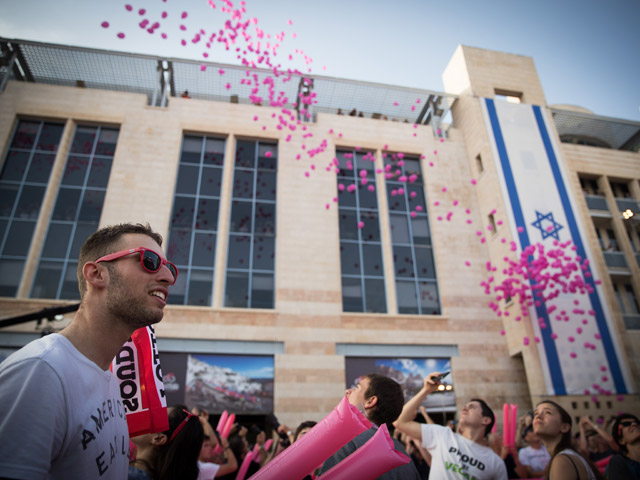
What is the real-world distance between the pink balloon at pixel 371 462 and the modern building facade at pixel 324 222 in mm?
11733

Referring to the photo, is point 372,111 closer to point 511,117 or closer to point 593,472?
point 511,117

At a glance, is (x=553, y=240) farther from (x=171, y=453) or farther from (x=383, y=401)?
(x=171, y=453)

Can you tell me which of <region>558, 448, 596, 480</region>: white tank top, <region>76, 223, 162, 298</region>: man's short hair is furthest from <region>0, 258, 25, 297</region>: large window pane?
<region>558, 448, 596, 480</region>: white tank top

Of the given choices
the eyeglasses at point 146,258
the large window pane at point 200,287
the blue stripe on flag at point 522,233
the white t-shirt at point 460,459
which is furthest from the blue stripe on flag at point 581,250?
the eyeglasses at point 146,258

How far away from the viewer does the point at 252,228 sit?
15.5 m

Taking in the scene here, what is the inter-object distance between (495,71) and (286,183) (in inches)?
486

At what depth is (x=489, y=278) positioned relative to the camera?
15898 mm

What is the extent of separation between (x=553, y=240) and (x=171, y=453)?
16.7 m

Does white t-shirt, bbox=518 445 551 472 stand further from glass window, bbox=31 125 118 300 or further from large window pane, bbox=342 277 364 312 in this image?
glass window, bbox=31 125 118 300

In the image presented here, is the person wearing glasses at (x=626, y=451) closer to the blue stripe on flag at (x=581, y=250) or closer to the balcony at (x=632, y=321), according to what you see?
the blue stripe on flag at (x=581, y=250)

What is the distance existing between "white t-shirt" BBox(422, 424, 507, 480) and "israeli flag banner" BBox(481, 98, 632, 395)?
453 inches

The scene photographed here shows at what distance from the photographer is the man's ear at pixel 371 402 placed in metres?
2.87

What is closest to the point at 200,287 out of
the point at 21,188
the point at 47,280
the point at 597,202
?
the point at 47,280

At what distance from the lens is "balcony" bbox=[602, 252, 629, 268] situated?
17.0 meters
